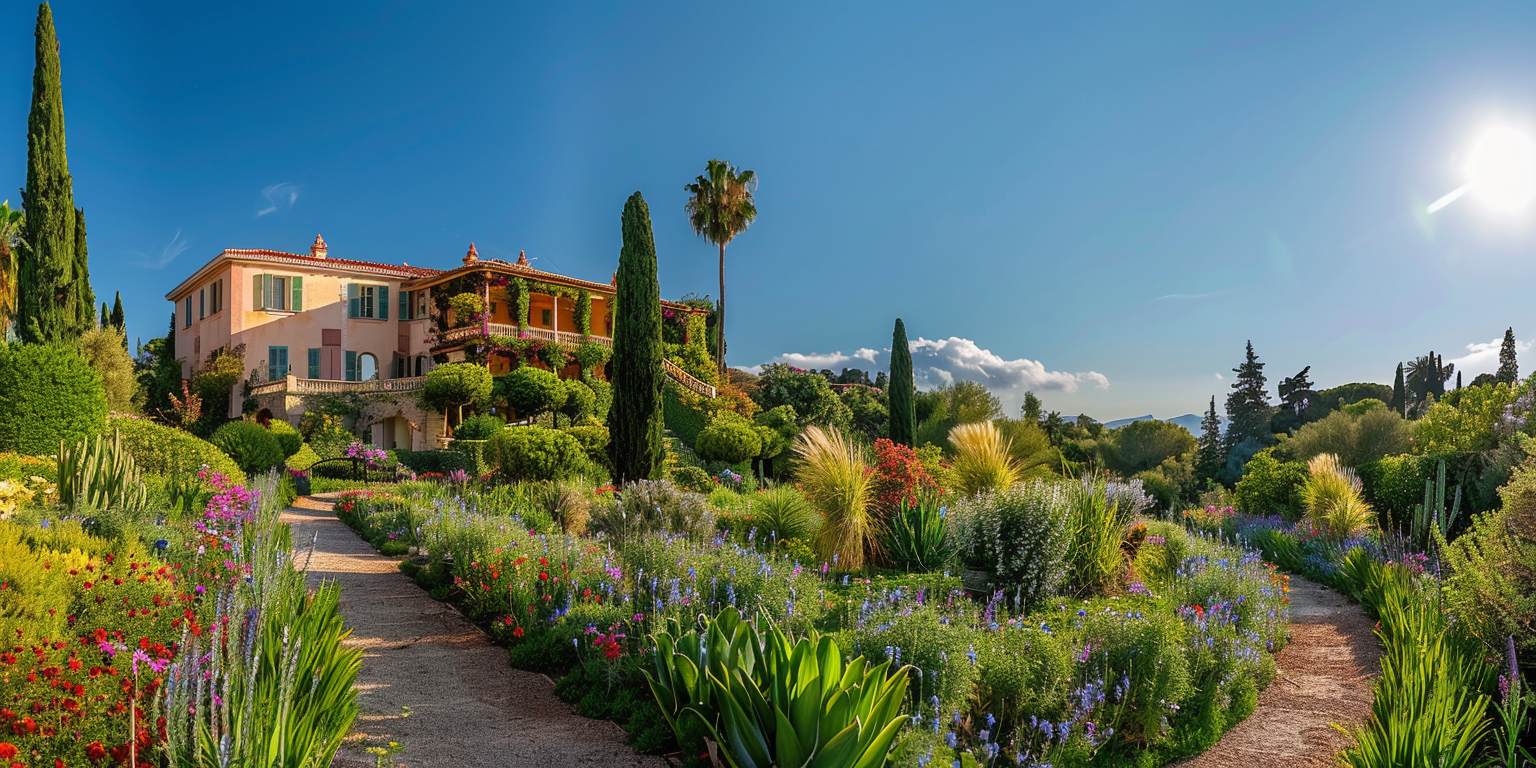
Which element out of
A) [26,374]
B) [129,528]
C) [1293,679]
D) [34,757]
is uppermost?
[26,374]

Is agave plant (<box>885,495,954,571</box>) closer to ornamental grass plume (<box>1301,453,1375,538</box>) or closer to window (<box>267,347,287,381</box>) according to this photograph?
ornamental grass plume (<box>1301,453,1375,538</box>)

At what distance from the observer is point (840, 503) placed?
768 cm

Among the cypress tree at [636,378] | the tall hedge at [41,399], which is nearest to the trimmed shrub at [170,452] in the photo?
the tall hedge at [41,399]

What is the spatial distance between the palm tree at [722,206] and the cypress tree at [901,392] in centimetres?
896

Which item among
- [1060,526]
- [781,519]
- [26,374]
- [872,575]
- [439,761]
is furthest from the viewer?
[26,374]

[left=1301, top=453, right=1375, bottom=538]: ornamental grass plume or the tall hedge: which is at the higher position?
the tall hedge

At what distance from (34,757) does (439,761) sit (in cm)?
141

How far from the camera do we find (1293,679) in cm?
527

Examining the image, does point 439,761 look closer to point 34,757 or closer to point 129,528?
point 34,757

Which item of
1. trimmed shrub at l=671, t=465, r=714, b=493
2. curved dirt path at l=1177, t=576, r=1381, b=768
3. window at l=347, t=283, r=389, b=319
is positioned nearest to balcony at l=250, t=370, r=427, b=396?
window at l=347, t=283, r=389, b=319

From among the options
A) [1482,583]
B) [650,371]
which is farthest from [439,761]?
[650,371]

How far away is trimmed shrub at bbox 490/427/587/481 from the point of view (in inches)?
531

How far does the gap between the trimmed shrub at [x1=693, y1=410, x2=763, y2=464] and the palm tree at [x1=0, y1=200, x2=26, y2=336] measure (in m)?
18.6

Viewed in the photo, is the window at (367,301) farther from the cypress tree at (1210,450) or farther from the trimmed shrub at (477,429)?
the cypress tree at (1210,450)
